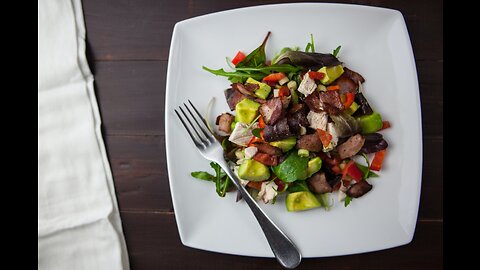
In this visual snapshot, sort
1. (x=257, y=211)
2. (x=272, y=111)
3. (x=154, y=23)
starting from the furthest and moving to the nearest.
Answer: (x=154, y=23), (x=257, y=211), (x=272, y=111)

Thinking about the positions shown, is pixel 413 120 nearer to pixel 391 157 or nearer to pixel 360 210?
pixel 391 157

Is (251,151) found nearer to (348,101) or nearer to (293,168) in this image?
(293,168)

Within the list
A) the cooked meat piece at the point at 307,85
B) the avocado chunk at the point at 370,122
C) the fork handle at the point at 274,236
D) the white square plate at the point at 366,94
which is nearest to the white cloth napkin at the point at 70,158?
the white square plate at the point at 366,94

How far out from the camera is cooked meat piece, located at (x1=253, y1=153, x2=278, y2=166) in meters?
1.80

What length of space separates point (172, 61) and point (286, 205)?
2.59 feet

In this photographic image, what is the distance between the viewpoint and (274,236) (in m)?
1.84

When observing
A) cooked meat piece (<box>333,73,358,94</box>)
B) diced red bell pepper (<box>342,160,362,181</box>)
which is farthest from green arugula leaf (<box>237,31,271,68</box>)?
diced red bell pepper (<box>342,160,362,181</box>)

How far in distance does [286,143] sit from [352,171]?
0.30m

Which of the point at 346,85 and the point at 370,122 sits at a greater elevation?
the point at 346,85

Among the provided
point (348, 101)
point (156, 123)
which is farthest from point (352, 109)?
point (156, 123)

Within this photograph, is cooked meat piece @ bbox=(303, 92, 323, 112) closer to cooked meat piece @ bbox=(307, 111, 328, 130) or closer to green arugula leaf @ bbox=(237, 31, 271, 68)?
cooked meat piece @ bbox=(307, 111, 328, 130)
